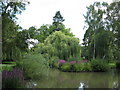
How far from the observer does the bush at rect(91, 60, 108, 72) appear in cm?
1251

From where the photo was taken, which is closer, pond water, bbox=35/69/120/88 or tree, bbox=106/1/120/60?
pond water, bbox=35/69/120/88

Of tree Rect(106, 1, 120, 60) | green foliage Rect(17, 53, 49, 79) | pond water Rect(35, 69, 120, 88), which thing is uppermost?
tree Rect(106, 1, 120, 60)

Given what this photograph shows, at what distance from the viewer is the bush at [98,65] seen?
12.5 meters

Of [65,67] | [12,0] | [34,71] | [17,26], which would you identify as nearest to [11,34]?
[17,26]

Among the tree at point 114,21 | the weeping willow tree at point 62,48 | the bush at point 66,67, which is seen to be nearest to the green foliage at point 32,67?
the bush at point 66,67

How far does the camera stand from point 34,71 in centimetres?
777

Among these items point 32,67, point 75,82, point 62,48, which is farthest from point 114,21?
point 32,67

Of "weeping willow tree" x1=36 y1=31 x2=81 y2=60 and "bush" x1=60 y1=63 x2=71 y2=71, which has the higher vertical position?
"weeping willow tree" x1=36 y1=31 x2=81 y2=60

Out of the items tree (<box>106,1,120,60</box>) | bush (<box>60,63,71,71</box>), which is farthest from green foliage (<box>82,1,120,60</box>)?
bush (<box>60,63,71,71</box>)

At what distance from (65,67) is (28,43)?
26.0ft

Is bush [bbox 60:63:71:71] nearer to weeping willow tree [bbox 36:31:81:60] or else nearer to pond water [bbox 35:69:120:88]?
weeping willow tree [bbox 36:31:81:60]

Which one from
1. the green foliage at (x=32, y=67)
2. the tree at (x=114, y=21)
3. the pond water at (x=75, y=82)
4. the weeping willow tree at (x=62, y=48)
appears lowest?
the pond water at (x=75, y=82)

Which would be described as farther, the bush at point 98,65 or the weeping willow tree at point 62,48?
the weeping willow tree at point 62,48

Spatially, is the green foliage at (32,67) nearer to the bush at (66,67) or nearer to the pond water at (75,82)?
the pond water at (75,82)
